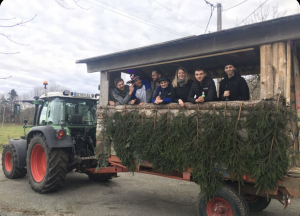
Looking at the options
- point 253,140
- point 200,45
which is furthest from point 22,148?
point 253,140

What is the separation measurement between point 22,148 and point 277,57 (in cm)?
639

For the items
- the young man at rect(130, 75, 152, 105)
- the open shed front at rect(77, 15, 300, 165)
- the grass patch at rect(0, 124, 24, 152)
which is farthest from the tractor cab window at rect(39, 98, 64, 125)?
the grass patch at rect(0, 124, 24, 152)

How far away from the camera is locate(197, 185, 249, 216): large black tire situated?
→ 11.2 ft

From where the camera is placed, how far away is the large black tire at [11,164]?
665 centimetres

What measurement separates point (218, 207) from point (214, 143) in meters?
0.97

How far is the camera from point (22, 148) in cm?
673

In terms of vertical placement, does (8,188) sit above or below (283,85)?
below

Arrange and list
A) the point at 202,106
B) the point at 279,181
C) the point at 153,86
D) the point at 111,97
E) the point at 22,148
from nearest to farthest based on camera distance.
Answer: the point at 279,181 → the point at 202,106 → the point at 153,86 → the point at 111,97 → the point at 22,148


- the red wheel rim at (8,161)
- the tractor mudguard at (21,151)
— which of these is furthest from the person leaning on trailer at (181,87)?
the red wheel rim at (8,161)

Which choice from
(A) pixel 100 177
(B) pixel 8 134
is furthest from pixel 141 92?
(B) pixel 8 134

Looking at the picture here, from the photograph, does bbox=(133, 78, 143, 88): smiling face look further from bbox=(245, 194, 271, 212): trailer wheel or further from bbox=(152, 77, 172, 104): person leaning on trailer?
bbox=(245, 194, 271, 212): trailer wheel

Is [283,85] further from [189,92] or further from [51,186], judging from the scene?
[51,186]

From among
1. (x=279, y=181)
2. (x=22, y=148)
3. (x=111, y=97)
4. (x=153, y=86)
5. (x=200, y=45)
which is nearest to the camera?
(x=279, y=181)

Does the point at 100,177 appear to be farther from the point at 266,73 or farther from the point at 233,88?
the point at 266,73
